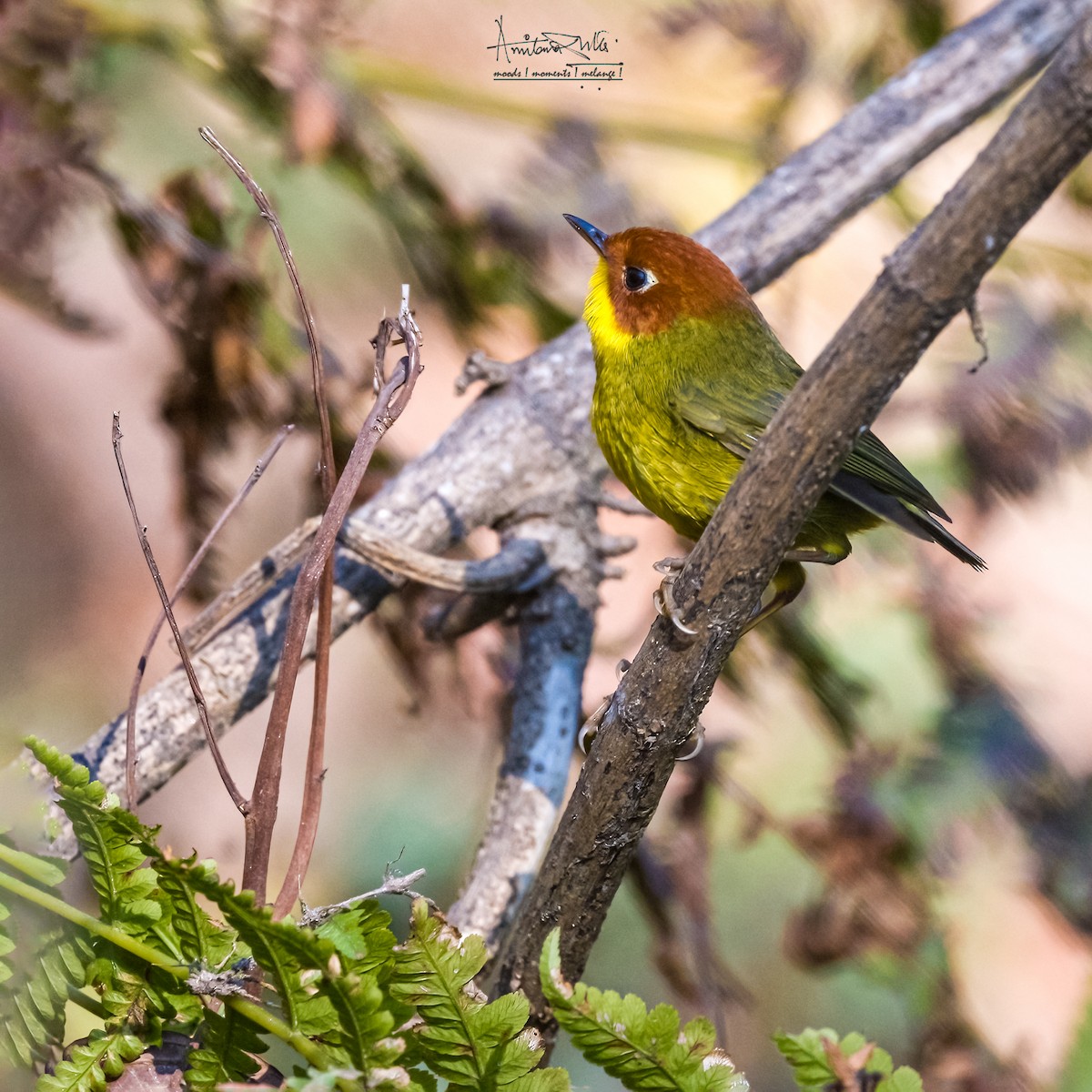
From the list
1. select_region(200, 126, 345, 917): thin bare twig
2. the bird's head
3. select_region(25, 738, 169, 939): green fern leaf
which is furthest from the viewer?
the bird's head

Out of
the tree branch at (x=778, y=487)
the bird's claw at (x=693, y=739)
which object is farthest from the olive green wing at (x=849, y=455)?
the tree branch at (x=778, y=487)

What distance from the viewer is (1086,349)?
9.92 feet

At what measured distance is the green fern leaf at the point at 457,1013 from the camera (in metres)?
0.98

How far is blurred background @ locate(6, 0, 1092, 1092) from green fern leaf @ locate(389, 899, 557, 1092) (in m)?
1.45

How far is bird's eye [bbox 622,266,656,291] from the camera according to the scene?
74.5 inches

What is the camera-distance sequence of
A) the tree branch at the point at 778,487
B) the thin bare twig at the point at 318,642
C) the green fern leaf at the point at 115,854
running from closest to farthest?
the tree branch at the point at 778,487 < the green fern leaf at the point at 115,854 < the thin bare twig at the point at 318,642

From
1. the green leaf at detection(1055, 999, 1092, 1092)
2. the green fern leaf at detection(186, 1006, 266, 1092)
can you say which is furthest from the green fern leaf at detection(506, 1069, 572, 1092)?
the green leaf at detection(1055, 999, 1092, 1092)

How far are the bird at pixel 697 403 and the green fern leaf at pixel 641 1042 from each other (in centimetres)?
75

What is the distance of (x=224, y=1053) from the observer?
0.97 m

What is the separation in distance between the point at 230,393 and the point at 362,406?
30cm

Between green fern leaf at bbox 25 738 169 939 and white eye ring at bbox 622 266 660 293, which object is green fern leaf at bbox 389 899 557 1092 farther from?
white eye ring at bbox 622 266 660 293

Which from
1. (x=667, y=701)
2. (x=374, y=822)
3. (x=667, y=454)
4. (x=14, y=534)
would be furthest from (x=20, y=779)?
(x=14, y=534)

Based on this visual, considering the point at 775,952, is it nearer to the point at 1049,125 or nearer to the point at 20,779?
the point at 20,779

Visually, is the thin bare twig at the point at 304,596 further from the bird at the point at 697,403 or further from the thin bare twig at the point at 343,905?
the bird at the point at 697,403
